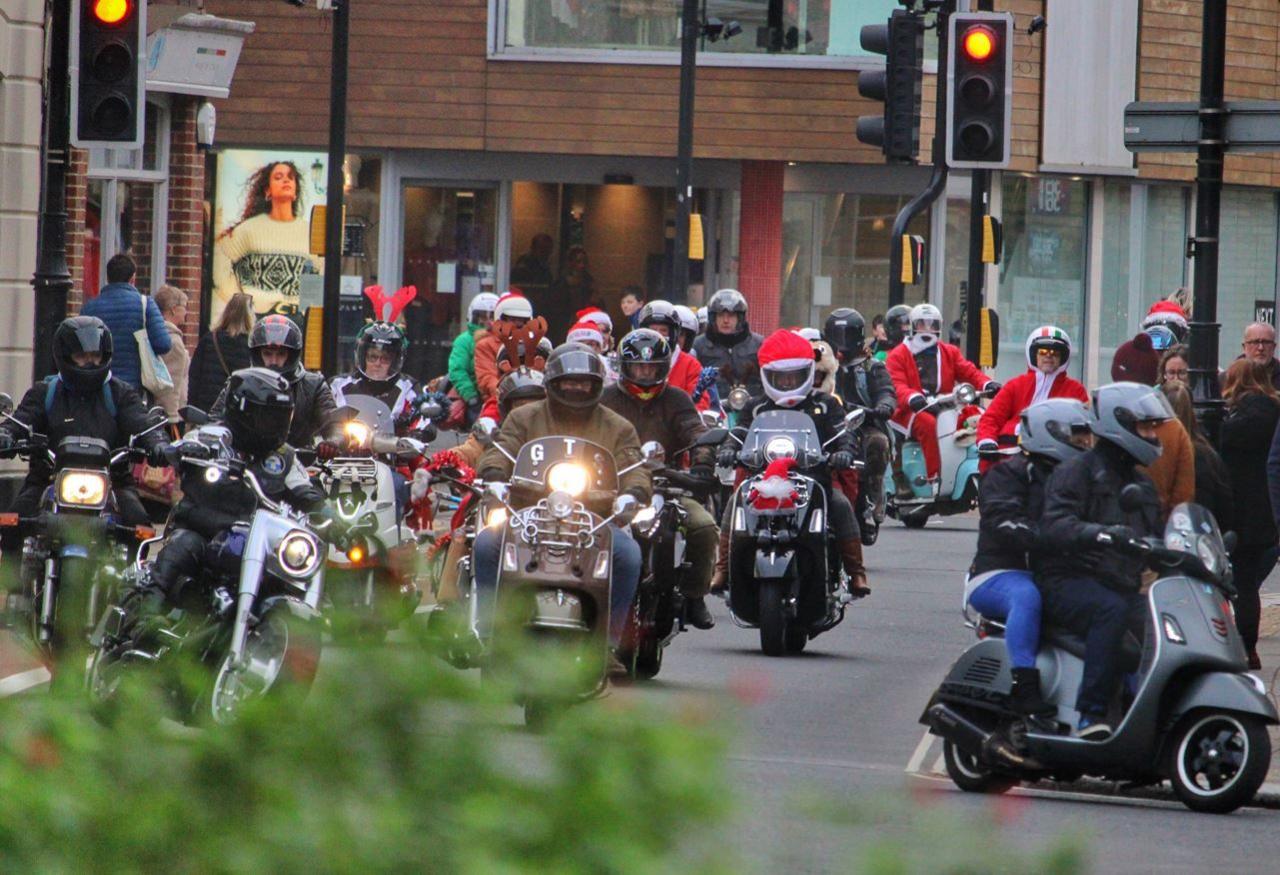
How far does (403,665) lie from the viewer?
7.11ft

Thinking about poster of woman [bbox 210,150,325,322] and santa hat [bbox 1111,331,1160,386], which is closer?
santa hat [bbox 1111,331,1160,386]

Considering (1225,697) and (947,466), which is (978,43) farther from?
(947,466)

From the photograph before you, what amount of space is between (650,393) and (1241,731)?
4092 mm

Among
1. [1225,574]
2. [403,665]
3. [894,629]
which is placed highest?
[403,665]

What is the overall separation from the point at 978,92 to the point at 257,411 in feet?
18.8

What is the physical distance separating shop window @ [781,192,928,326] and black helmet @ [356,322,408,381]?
20535mm

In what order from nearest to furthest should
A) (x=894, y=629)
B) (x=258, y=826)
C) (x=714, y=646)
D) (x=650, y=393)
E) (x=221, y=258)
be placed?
(x=258, y=826) < (x=650, y=393) < (x=714, y=646) < (x=894, y=629) < (x=221, y=258)

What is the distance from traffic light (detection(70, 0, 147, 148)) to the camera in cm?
1207

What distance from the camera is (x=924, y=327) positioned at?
20.0 meters

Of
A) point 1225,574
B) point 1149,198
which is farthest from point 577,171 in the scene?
point 1225,574

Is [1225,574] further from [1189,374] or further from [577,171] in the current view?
[577,171]

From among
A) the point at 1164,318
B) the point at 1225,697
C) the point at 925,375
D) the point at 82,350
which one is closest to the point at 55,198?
the point at 82,350

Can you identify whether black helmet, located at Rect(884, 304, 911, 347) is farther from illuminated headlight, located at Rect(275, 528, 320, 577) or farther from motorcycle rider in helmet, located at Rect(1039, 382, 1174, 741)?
illuminated headlight, located at Rect(275, 528, 320, 577)

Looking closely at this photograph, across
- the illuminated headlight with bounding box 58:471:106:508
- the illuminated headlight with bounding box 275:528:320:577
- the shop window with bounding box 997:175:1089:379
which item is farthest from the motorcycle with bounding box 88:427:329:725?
the shop window with bounding box 997:175:1089:379
